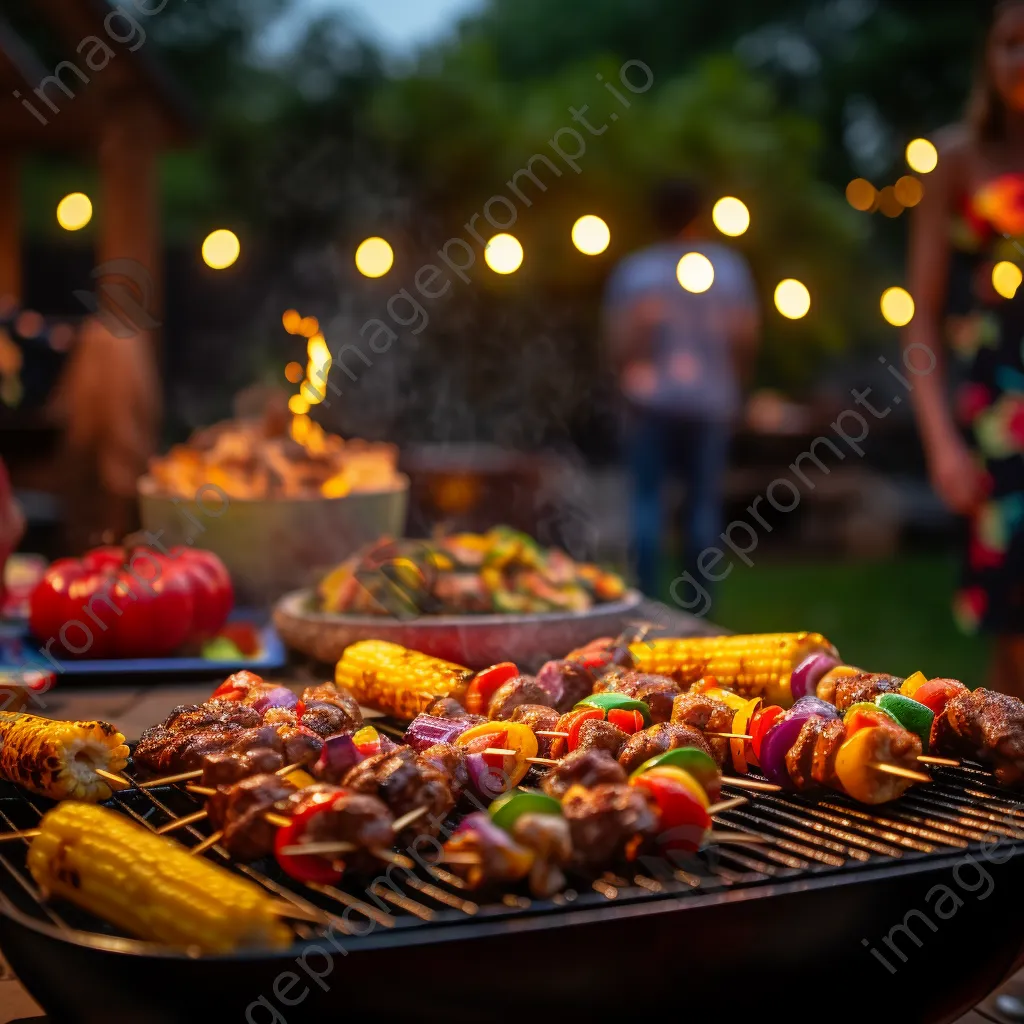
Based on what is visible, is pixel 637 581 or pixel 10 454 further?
pixel 10 454

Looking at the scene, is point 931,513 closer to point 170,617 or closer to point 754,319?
point 754,319

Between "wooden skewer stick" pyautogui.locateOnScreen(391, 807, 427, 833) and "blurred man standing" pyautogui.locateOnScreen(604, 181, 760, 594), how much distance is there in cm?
572

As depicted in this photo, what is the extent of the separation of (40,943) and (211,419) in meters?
11.1

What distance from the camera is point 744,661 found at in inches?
89.0

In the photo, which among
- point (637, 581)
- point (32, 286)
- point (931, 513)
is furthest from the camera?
point (931, 513)

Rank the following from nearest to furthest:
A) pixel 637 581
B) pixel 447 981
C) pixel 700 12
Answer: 1. pixel 447 981
2. pixel 637 581
3. pixel 700 12

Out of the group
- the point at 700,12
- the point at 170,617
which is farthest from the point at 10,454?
the point at 700,12

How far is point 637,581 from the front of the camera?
722 centimetres

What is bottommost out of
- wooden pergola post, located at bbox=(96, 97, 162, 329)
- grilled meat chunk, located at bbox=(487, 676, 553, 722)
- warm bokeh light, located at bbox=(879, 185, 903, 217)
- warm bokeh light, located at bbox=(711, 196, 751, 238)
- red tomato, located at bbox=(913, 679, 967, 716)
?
grilled meat chunk, located at bbox=(487, 676, 553, 722)

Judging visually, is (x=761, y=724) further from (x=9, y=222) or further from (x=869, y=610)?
(x=9, y=222)

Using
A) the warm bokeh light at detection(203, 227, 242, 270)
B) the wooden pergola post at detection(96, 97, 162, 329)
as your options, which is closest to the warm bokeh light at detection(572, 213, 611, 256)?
the warm bokeh light at detection(203, 227, 242, 270)

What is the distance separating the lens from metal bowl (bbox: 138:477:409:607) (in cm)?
336

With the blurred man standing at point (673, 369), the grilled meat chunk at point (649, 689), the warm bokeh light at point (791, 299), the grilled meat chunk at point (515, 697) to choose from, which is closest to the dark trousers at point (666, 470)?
the blurred man standing at point (673, 369)

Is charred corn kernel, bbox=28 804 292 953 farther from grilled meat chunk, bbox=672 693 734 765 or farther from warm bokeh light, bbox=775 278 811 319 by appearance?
warm bokeh light, bbox=775 278 811 319
